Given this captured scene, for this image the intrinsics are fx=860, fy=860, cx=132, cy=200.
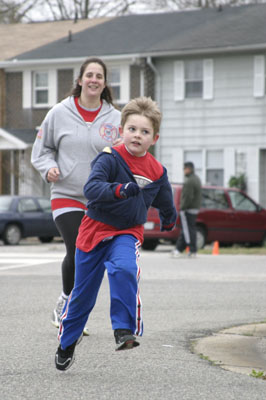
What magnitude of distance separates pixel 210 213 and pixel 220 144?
8.22 meters

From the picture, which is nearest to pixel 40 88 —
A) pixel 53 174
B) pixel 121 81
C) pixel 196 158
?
pixel 121 81

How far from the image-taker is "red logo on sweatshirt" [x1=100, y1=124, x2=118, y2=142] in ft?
20.9

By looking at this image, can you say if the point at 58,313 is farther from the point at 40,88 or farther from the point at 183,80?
the point at 40,88

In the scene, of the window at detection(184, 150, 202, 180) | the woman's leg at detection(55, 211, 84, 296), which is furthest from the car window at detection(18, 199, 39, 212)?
the woman's leg at detection(55, 211, 84, 296)

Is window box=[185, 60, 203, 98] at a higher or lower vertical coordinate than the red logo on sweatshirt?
higher

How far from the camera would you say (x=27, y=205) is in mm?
22953

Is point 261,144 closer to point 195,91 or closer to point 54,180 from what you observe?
point 195,91

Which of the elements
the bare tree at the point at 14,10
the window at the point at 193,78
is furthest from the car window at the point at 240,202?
the bare tree at the point at 14,10

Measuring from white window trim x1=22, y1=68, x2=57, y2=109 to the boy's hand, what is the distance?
26.9 metres

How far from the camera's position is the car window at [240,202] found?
20.8m

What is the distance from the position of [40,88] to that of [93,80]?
1005 inches

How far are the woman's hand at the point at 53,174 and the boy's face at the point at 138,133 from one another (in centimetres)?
141

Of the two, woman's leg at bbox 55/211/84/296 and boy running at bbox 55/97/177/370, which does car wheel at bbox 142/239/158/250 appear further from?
boy running at bbox 55/97/177/370

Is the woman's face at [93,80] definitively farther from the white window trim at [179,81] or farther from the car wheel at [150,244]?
the white window trim at [179,81]
